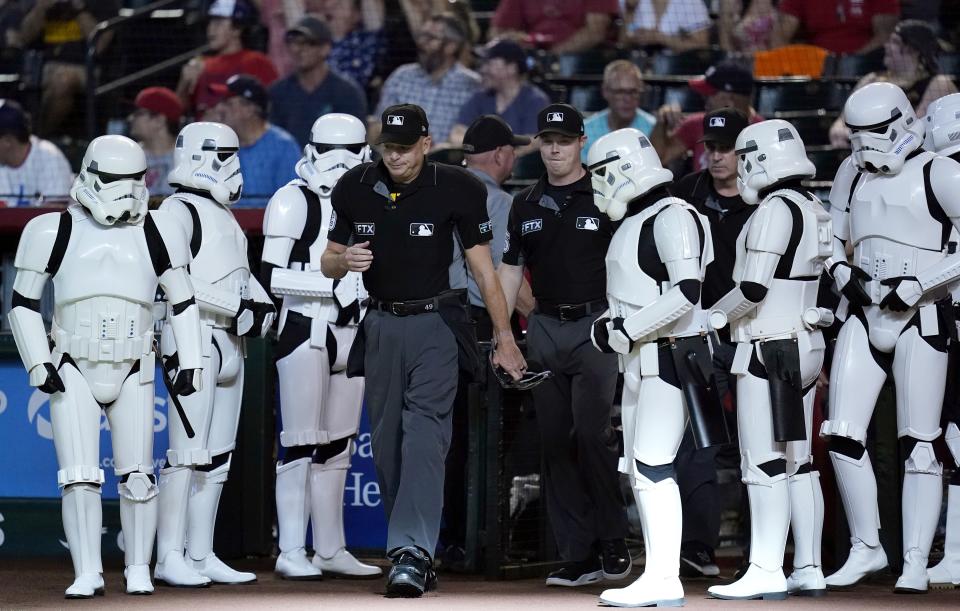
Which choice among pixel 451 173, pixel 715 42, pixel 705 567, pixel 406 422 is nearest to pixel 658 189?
pixel 451 173

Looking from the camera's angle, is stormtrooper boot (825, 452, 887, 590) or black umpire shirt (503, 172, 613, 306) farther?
black umpire shirt (503, 172, 613, 306)

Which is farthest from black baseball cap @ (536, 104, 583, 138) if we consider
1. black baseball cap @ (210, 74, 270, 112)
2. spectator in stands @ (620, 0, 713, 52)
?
spectator in stands @ (620, 0, 713, 52)

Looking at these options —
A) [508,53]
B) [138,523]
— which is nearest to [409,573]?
[138,523]

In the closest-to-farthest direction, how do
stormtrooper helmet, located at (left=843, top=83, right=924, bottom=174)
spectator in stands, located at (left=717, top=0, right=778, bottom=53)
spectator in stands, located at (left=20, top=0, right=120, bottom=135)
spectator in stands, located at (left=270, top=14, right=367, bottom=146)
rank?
stormtrooper helmet, located at (left=843, top=83, right=924, bottom=174)
spectator in stands, located at (left=270, top=14, right=367, bottom=146)
spectator in stands, located at (left=717, top=0, right=778, bottom=53)
spectator in stands, located at (left=20, top=0, right=120, bottom=135)

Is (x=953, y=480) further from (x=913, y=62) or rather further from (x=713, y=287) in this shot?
(x=913, y=62)

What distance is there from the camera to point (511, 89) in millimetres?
10633

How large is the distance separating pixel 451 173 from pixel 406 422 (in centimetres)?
111

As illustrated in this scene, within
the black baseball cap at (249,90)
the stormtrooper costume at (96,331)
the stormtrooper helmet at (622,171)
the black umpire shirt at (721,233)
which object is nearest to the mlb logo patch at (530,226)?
the stormtrooper helmet at (622,171)

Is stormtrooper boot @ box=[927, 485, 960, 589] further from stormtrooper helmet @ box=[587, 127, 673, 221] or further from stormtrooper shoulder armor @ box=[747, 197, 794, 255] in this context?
stormtrooper helmet @ box=[587, 127, 673, 221]

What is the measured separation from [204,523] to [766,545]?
8.59 ft

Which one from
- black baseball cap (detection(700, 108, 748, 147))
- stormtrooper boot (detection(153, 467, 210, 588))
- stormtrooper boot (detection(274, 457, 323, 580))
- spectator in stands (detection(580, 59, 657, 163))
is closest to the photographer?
stormtrooper boot (detection(153, 467, 210, 588))

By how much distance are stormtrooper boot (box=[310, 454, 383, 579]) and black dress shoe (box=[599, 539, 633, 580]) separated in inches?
43.7

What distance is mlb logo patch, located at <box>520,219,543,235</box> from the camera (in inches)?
278

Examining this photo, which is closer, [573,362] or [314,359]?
[573,362]
